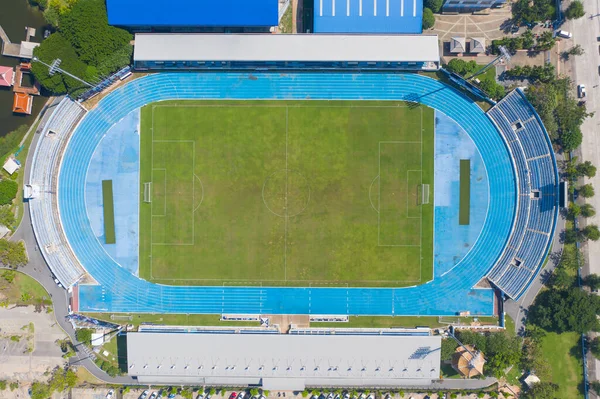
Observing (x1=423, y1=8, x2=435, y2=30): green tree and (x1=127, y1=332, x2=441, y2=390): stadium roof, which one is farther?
(x1=423, y1=8, x2=435, y2=30): green tree

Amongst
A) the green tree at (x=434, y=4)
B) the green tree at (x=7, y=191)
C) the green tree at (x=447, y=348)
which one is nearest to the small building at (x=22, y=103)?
the green tree at (x=7, y=191)

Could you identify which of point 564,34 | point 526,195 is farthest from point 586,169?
point 564,34

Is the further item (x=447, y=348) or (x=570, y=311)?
(x=447, y=348)

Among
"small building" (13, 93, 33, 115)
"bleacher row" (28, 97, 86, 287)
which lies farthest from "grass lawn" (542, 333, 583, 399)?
"small building" (13, 93, 33, 115)

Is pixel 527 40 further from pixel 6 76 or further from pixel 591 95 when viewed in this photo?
pixel 6 76

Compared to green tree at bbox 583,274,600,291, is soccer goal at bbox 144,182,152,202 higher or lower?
higher

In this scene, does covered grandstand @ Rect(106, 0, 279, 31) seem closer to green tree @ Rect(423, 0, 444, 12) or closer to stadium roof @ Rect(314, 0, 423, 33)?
stadium roof @ Rect(314, 0, 423, 33)

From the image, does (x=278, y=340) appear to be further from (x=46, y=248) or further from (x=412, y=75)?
(x=412, y=75)
